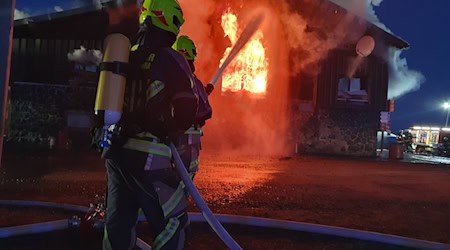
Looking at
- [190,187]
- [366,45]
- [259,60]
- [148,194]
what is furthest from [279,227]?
[366,45]

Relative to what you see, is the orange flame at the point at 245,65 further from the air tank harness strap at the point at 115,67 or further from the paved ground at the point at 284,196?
the air tank harness strap at the point at 115,67

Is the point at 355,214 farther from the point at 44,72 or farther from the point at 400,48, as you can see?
the point at 400,48

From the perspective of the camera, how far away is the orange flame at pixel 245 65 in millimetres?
16719

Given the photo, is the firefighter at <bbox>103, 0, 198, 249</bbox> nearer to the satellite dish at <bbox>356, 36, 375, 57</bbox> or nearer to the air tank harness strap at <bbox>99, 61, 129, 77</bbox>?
the air tank harness strap at <bbox>99, 61, 129, 77</bbox>

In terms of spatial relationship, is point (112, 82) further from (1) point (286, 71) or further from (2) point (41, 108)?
(1) point (286, 71)

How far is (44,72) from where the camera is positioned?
1546cm

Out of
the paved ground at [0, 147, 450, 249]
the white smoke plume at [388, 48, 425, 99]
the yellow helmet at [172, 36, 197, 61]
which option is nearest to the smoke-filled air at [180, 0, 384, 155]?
the white smoke plume at [388, 48, 425, 99]

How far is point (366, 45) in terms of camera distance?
17328 millimetres

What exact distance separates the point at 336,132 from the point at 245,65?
198 inches

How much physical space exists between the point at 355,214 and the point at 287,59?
39.9ft

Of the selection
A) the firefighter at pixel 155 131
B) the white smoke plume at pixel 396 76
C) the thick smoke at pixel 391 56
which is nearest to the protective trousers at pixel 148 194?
the firefighter at pixel 155 131

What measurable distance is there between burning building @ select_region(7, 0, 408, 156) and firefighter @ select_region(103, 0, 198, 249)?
1381cm

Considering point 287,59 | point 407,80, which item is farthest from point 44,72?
point 407,80

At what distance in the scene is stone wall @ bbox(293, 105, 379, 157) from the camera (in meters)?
17.5
